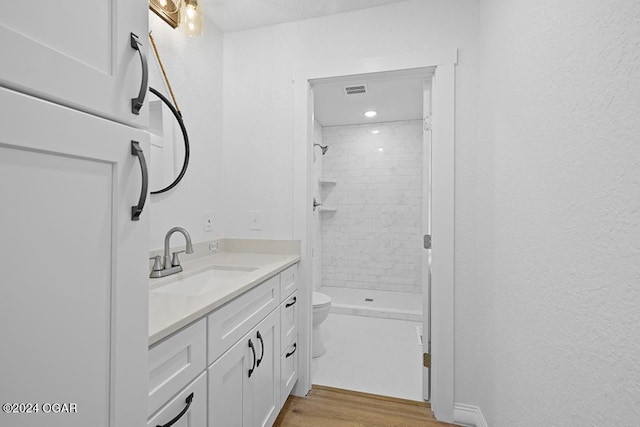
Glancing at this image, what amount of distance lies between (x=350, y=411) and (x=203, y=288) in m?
1.13

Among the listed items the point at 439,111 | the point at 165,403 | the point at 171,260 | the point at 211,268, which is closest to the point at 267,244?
the point at 211,268

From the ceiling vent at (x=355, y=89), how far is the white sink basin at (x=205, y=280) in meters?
2.13

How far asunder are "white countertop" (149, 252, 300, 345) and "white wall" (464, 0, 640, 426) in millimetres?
1012

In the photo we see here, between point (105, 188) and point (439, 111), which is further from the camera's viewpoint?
point (439, 111)

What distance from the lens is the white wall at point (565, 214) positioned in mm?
577

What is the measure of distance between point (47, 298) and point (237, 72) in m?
1.92

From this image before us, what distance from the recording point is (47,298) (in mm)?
464

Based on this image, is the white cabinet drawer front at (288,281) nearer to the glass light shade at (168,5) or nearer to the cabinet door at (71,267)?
the cabinet door at (71,267)

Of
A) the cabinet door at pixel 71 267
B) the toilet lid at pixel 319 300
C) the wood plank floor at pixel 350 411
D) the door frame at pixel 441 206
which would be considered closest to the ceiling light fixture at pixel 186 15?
the door frame at pixel 441 206

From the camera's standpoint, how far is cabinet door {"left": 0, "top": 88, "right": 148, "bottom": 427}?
0.42 metres

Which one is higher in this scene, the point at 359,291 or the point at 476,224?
the point at 476,224

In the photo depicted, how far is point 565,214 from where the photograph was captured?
0.77 metres

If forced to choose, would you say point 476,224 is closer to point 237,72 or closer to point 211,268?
point 211,268

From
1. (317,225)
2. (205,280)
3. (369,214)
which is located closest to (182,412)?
(205,280)
